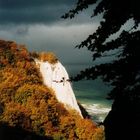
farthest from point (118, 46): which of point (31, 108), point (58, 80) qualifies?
point (58, 80)

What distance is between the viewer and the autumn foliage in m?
93.1

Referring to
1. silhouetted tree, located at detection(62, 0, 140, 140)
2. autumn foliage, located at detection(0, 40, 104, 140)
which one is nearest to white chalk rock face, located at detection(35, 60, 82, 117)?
autumn foliage, located at detection(0, 40, 104, 140)

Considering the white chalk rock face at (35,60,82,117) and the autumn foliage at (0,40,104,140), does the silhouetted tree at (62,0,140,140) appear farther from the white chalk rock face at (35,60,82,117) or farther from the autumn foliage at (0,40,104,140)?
the white chalk rock face at (35,60,82,117)

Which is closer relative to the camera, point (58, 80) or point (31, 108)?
point (31, 108)

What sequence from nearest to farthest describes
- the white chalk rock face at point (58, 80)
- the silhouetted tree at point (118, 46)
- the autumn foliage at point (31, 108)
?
the silhouetted tree at point (118, 46) < the autumn foliage at point (31, 108) < the white chalk rock face at point (58, 80)

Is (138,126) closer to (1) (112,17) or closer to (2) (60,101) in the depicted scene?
(1) (112,17)

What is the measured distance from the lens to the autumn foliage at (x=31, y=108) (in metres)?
93.1

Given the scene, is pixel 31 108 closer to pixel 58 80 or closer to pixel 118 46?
pixel 58 80

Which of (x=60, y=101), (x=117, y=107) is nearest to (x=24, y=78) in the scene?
(x=60, y=101)

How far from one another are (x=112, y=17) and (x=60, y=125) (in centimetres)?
8278

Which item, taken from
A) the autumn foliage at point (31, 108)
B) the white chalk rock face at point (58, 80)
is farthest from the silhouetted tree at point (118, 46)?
the white chalk rock face at point (58, 80)

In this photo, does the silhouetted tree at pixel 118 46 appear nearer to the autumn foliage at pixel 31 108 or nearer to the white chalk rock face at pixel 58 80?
the autumn foliage at pixel 31 108

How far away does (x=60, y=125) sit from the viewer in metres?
98.1

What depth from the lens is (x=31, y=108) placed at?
318 ft
